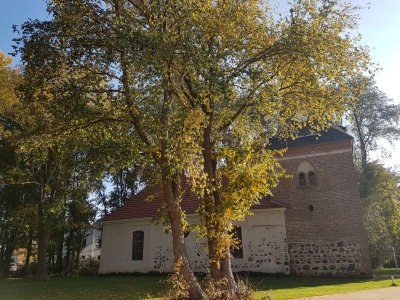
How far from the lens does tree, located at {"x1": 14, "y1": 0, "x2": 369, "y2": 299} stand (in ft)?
29.8

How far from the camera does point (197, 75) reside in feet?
31.8

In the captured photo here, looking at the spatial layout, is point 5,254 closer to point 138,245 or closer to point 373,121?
point 138,245

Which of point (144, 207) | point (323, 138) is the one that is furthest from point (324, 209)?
point (144, 207)

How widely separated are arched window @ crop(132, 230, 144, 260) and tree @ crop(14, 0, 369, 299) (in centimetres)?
1146

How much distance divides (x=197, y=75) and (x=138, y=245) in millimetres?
15248

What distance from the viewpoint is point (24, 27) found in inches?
372

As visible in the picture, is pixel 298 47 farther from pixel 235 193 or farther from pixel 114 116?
pixel 114 116

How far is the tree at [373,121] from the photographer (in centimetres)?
2761

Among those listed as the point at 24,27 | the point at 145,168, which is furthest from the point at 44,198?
the point at 24,27

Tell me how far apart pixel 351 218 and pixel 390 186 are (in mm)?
10858

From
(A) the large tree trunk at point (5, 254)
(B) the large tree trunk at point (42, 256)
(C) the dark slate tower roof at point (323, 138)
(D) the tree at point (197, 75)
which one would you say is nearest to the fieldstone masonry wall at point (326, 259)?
(C) the dark slate tower roof at point (323, 138)

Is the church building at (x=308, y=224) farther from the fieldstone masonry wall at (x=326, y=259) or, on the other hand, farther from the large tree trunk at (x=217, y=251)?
the large tree trunk at (x=217, y=251)

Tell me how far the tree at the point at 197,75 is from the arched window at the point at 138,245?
11.5 m

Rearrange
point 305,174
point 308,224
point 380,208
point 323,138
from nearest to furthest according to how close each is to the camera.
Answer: point 308,224
point 323,138
point 305,174
point 380,208
